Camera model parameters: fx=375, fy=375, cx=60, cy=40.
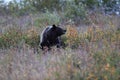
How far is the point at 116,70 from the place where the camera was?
603 centimetres

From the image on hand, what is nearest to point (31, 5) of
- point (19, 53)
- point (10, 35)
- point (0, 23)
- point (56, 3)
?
point (56, 3)

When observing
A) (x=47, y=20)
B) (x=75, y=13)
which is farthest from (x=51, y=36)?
(x=75, y=13)

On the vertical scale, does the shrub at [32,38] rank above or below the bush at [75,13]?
below

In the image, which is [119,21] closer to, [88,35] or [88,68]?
[88,35]

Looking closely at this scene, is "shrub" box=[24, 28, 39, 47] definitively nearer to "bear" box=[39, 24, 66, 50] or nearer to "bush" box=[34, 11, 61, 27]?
"bear" box=[39, 24, 66, 50]

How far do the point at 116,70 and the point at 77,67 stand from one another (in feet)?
2.39

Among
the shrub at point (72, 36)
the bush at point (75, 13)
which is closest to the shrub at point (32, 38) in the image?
the shrub at point (72, 36)

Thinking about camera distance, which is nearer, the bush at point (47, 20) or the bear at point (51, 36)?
the bear at point (51, 36)

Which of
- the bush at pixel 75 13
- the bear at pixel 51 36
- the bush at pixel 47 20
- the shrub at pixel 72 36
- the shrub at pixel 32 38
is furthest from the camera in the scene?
the bush at pixel 75 13

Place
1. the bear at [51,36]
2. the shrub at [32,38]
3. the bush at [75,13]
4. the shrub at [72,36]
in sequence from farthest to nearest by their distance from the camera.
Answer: the bush at [75,13]
the shrub at [32,38]
the bear at [51,36]
the shrub at [72,36]

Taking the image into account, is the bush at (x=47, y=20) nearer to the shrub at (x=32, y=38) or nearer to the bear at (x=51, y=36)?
the shrub at (x=32, y=38)

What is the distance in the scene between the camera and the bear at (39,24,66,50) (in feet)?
36.2

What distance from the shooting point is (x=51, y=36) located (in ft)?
36.9

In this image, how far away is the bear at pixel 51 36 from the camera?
11023mm
